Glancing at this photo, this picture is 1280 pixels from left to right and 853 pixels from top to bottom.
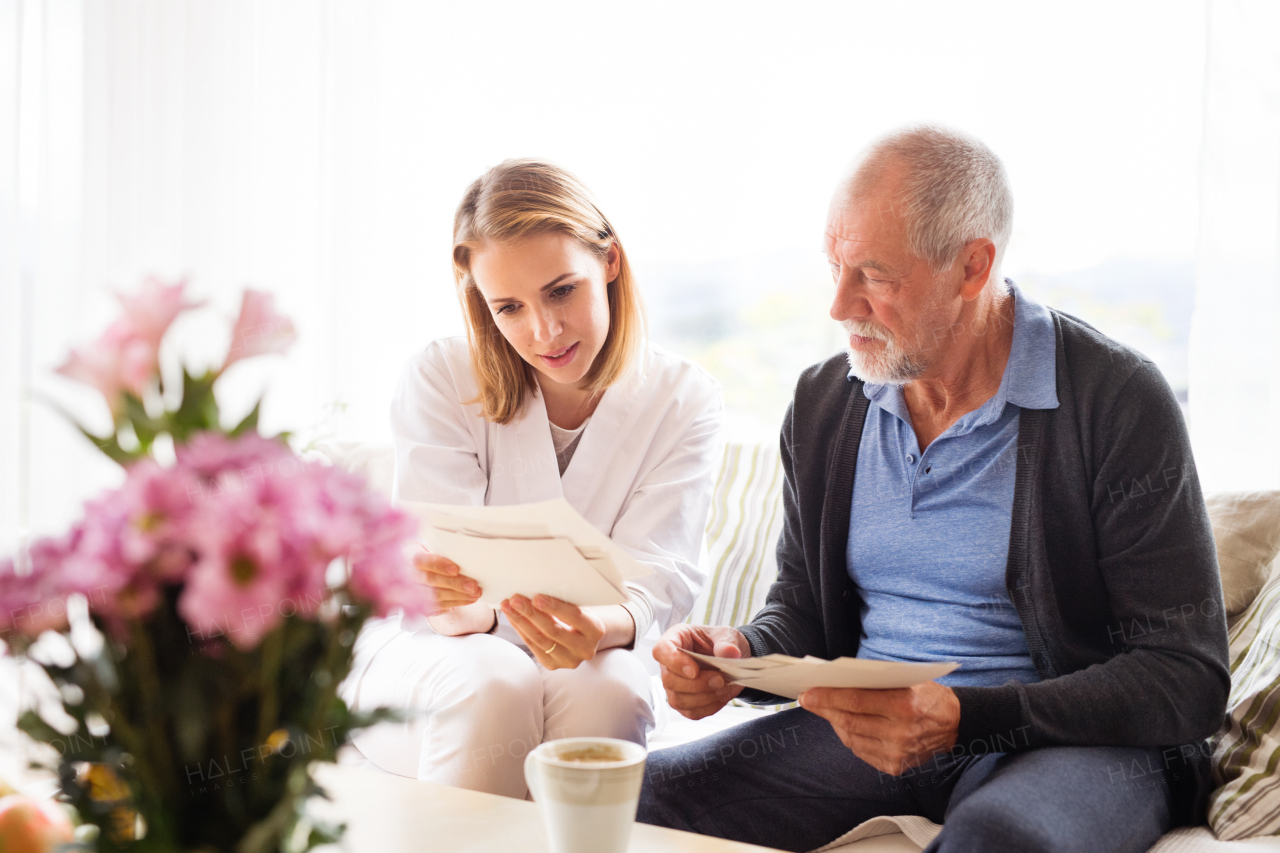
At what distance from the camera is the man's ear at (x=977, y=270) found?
52.9 inches

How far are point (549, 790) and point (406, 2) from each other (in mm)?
2892

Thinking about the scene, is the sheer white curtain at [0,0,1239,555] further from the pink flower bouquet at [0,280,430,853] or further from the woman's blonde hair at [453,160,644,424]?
the pink flower bouquet at [0,280,430,853]

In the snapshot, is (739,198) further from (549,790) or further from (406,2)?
(549,790)

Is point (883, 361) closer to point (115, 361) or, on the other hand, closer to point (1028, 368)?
point (1028, 368)

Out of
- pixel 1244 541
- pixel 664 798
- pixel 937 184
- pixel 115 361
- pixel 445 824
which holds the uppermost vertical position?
pixel 937 184

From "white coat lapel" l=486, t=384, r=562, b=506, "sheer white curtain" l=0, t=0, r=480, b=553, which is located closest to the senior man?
"white coat lapel" l=486, t=384, r=562, b=506

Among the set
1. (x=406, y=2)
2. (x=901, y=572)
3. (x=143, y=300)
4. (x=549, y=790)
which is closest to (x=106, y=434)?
(x=143, y=300)

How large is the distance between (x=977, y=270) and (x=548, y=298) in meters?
0.67

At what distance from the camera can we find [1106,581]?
3.95 feet

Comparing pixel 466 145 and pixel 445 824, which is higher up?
pixel 466 145

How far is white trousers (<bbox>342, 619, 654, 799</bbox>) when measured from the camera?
1.31 meters

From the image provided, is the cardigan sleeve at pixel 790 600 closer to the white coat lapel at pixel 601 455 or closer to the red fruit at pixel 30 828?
the white coat lapel at pixel 601 455

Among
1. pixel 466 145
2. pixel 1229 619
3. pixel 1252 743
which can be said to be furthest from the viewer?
pixel 466 145

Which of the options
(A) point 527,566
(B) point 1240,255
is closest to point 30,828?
(A) point 527,566
